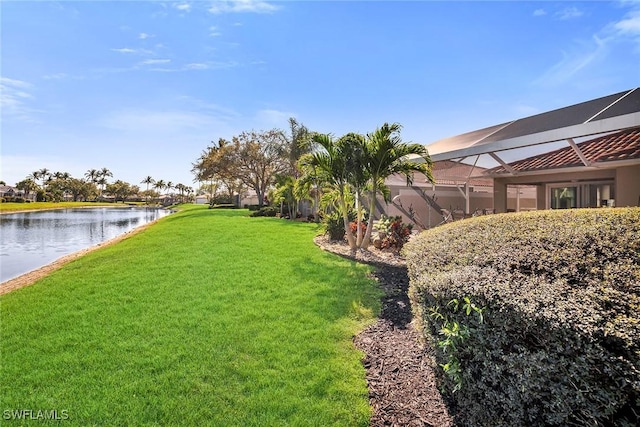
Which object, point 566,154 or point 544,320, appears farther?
point 566,154

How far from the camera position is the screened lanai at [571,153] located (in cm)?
629

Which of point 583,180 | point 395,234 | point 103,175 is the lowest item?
point 395,234

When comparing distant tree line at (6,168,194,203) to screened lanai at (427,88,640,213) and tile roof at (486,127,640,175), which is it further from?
tile roof at (486,127,640,175)

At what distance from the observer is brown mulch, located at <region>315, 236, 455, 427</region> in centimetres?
280

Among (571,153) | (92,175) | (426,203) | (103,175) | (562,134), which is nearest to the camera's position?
(562,134)

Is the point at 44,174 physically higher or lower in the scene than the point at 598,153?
higher

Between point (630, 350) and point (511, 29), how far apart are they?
905 centimetres

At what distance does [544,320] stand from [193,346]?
3777mm

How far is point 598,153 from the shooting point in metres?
9.07

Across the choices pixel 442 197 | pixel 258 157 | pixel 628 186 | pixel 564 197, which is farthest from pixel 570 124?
pixel 258 157

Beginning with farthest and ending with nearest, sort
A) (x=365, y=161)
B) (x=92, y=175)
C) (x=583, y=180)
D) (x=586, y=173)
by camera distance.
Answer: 1. (x=92, y=175)
2. (x=583, y=180)
3. (x=586, y=173)
4. (x=365, y=161)

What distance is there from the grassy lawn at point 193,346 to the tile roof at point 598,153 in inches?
300

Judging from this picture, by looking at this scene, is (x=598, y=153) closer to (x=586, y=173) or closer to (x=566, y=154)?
(x=566, y=154)

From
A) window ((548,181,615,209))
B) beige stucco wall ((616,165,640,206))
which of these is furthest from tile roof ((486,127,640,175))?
window ((548,181,615,209))
